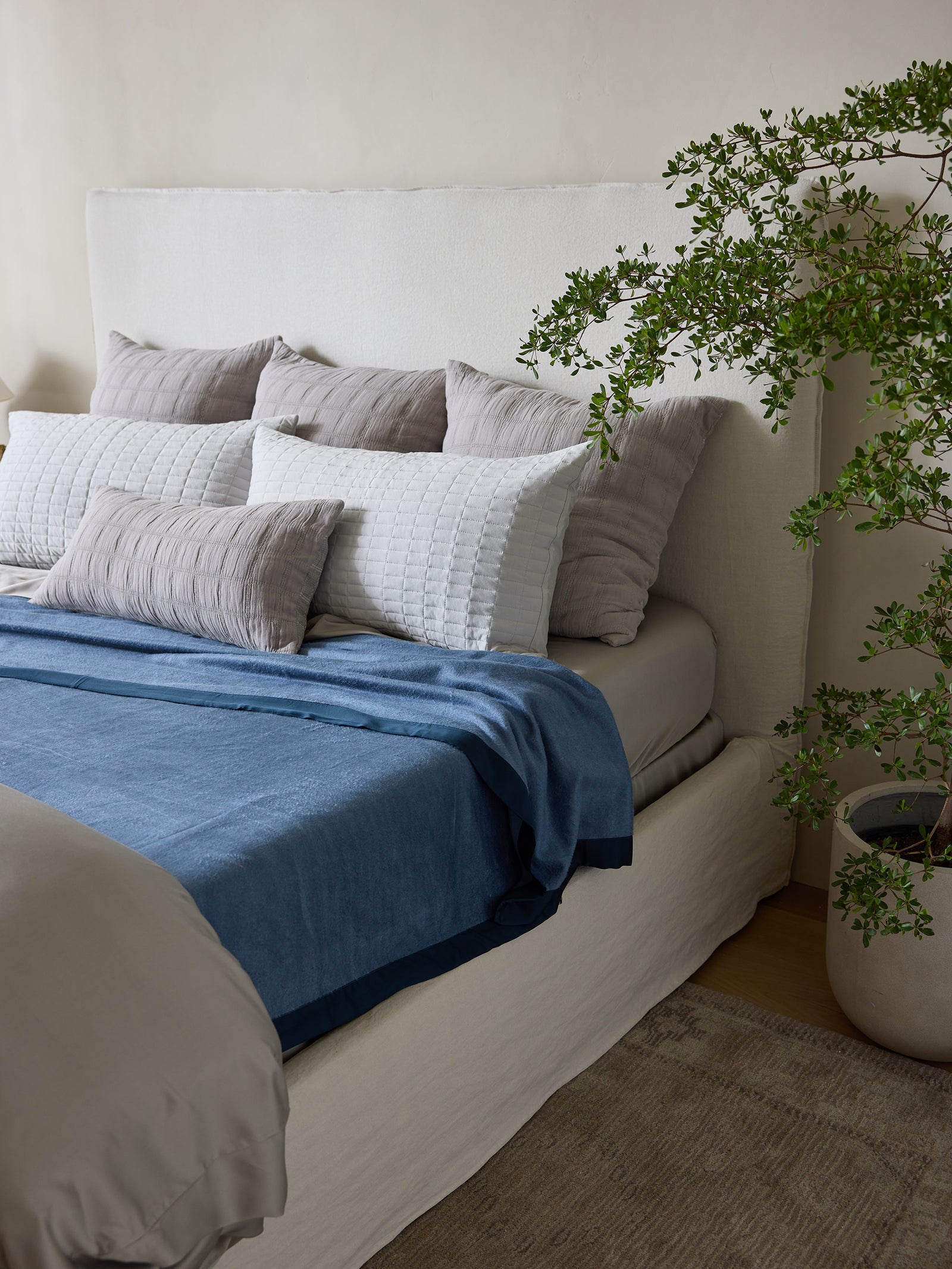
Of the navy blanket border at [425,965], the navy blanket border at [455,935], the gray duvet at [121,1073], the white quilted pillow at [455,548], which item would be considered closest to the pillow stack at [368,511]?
the white quilted pillow at [455,548]

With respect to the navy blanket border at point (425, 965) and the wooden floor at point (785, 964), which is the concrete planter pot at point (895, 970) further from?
the navy blanket border at point (425, 965)

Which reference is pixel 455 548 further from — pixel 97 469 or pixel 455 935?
pixel 97 469

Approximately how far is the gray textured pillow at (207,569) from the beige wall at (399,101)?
0.87 metres

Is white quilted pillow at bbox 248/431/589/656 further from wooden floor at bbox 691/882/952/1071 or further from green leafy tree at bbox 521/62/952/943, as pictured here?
wooden floor at bbox 691/882/952/1071

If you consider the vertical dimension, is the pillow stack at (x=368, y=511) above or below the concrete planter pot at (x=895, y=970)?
above

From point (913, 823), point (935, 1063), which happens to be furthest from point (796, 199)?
point (935, 1063)

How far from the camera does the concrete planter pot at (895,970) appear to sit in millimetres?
1879

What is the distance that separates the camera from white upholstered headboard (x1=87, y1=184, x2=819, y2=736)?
7.59 feet

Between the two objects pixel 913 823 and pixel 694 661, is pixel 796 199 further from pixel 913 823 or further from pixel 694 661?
pixel 913 823

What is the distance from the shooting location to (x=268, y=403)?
269cm

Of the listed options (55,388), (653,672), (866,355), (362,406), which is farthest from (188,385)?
(866,355)

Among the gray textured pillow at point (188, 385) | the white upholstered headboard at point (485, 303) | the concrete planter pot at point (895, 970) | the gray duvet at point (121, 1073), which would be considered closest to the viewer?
the gray duvet at point (121, 1073)

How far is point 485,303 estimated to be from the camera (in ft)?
8.36

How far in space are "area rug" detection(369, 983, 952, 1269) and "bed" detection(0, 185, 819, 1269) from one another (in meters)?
0.06
